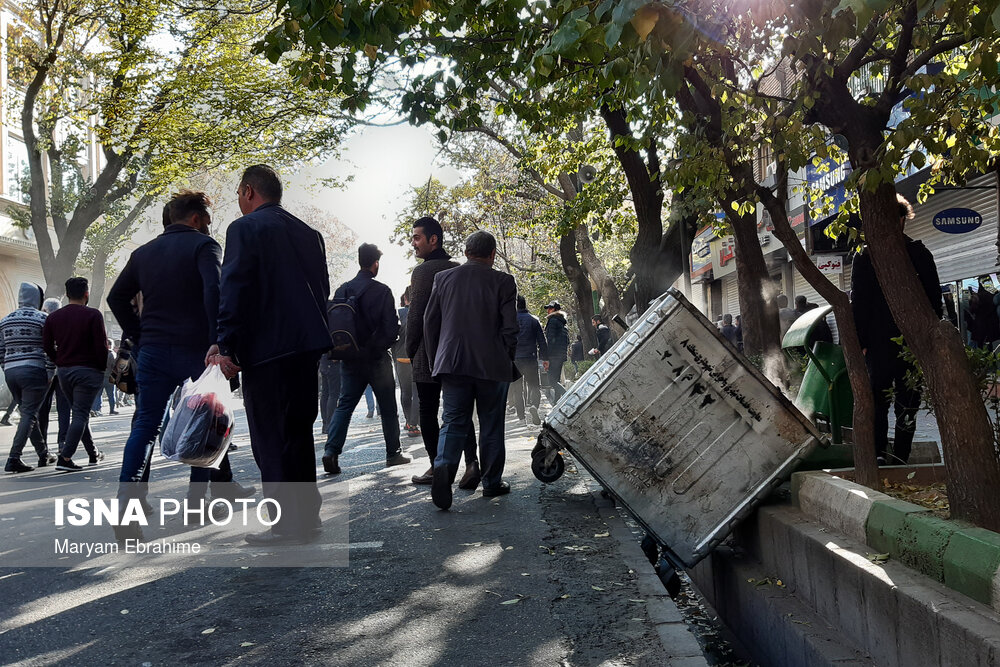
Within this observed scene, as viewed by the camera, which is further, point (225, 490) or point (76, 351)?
point (76, 351)

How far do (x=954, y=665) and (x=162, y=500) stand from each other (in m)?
5.60

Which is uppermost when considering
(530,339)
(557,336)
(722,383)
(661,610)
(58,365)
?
(557,336)

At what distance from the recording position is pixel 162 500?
695 centimetres

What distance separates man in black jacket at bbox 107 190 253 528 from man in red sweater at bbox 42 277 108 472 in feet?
11.7

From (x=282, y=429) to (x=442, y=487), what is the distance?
1.42 m

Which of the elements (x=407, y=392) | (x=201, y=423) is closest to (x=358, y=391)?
(x=201, y=423)

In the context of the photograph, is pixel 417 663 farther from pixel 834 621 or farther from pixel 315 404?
pixel 315 404

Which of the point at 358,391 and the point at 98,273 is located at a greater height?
the point at 98,273

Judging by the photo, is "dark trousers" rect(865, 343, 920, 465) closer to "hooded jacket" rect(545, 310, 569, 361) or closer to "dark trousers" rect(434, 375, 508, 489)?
"dark trousers" rect(434, 375, 508, 489)

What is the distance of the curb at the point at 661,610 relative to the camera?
11.9 ft

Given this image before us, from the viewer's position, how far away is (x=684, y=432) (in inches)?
185

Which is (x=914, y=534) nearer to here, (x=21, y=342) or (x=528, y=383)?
(x=21, y=342)

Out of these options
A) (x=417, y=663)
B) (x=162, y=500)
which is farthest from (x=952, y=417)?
(x=162, y=500)

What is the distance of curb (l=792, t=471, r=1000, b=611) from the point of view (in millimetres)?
2830
